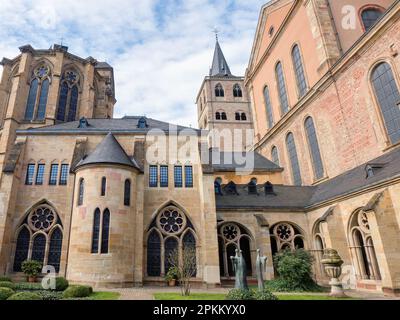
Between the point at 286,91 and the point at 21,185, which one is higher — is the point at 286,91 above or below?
above

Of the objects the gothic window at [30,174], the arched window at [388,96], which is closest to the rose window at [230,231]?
the arched window at [388,96]

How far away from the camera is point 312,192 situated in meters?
24.1

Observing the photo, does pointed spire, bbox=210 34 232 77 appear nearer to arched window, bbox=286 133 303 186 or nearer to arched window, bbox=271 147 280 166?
arched window, bbox=271 147 280 166

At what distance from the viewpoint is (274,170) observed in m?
30.0

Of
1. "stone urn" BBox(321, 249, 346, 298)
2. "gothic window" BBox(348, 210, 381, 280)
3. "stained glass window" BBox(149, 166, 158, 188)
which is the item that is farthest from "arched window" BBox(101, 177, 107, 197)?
"gothic window" BBox(348, 210, 381, 280)

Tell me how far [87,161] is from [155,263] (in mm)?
8220

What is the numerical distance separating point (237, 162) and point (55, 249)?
18.4 m

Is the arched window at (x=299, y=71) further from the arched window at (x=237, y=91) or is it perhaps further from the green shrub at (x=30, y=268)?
the green shrub at (x=30, y=268)

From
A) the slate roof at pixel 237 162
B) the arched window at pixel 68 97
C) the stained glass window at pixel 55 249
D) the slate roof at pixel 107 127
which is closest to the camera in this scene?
the stained glass window at pixel 55 249

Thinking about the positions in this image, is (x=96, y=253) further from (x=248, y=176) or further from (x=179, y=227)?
(x=248, y=176)

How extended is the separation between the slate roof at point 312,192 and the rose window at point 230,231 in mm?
1450

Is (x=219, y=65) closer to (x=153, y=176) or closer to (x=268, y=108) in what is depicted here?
(x=268, y=108)

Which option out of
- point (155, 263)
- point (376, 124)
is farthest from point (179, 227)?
point (376, 124)

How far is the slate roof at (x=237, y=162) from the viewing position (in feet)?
93.9
